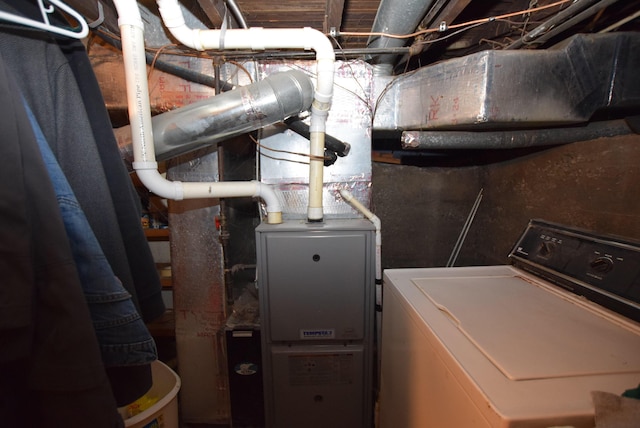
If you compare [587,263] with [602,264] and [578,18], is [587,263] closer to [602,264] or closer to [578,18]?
[602,264]

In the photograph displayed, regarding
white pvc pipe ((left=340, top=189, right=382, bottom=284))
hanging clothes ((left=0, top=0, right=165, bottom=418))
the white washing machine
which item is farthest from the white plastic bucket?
white pvc pipe ((left=340, top=189, right=382, bottom=284))

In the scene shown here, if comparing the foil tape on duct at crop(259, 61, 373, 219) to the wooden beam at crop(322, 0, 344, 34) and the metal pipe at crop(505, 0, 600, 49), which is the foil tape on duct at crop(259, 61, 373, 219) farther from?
the metal pipe at crop(505, 0, 600, 49)

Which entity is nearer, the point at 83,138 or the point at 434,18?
the point at 83,138

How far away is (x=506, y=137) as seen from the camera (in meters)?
1.29

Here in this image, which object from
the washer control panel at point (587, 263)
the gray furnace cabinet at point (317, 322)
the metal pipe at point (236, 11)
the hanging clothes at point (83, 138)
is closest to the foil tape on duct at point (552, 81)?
the washer control panel at point (587, 263)

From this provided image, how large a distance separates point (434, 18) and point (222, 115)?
1089 millimetres

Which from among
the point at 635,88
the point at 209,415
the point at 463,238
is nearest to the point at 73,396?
the point at 209,415

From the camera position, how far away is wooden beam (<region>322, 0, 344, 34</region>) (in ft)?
3.34

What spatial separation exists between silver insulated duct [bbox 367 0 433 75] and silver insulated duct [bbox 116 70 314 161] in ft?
1.45

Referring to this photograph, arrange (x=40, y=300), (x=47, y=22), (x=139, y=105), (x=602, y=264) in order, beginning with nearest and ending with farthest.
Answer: (x=40, y=300) → (x=47, y=22) → (x=602, y=264) → (x=139, y=105)

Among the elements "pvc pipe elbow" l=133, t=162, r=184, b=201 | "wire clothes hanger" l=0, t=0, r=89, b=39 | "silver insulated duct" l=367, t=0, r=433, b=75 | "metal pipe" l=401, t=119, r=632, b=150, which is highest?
"silver insulated duct" l=367, t=0, r=433, b=75

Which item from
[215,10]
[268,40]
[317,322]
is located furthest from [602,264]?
[215,10]

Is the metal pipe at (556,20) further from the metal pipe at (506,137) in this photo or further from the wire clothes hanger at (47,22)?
the wire clothes hanger at (47,22)

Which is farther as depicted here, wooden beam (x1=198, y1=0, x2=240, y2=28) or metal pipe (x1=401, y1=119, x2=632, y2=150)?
metal pipe (x1=401, y1=119, x2=632, y2=150)
